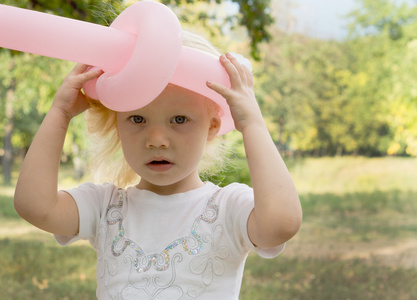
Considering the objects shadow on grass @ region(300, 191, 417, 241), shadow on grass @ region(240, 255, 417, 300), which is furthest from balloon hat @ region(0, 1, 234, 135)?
shadow on grass @ region(300, 191, 417, 241)

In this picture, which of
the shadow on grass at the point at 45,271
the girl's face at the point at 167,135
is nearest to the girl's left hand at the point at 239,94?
the girl's face at the point at 167,135

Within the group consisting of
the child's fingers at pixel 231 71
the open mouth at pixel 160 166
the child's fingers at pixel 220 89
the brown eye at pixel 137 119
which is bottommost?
the open mouth at pixel 160 166

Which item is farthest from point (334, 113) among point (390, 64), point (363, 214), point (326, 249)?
point (326, 249)

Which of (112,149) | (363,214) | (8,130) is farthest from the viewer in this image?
(8,130)

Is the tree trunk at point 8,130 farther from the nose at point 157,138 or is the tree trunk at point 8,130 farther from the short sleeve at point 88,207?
the nose at point 157,138

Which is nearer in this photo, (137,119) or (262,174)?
(262,174)

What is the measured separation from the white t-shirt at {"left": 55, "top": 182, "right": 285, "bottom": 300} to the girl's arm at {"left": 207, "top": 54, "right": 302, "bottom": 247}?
9cm

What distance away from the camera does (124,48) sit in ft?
4.08

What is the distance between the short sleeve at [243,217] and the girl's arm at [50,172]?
460 millimetres

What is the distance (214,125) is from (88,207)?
44 cm

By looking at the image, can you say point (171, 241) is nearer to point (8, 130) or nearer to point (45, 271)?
point (45, 271)

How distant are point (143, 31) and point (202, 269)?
635 millimetres

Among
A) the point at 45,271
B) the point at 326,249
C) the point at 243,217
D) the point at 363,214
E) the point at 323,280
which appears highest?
the point at 243,217

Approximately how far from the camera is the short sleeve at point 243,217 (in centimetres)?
136
